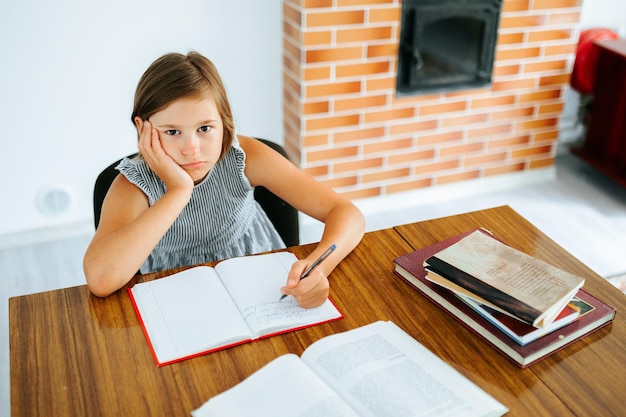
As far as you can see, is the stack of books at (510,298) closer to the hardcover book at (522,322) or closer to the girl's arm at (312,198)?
the hardcover book at (522,322)

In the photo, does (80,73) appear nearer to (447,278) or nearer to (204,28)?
(204,28)

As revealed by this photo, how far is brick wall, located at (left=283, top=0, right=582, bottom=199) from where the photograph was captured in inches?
101

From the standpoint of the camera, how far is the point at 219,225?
1.57m

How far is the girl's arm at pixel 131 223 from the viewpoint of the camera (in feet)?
3.93

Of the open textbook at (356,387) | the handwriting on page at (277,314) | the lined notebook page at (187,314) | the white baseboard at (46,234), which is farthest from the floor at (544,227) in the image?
the open textbook at (356,387)

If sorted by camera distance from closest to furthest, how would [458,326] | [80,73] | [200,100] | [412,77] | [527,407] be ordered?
[527,407] < [458,326] < [200,100] < [80,73] < [412,77]

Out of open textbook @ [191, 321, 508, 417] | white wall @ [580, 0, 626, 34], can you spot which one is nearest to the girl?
open textbook @ [191, 321, 508, 417]

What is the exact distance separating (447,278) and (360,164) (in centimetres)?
170

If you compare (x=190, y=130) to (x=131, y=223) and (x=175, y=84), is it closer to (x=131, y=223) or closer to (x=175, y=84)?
(x=175, y=84)

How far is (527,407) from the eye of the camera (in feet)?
3.15

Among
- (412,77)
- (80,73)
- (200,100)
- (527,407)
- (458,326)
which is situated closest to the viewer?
(527,407)

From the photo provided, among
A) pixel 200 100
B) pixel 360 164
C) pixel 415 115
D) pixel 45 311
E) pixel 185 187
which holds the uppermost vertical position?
pixel 200 100

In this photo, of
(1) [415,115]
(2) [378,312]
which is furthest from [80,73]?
(2) [378,312]

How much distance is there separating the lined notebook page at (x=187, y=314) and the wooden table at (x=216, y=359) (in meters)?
0.02
